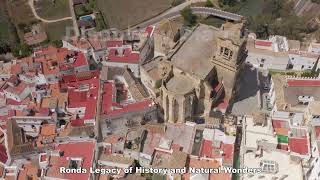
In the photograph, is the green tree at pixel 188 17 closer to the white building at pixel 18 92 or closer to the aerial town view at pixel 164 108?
the aerial town view at pixel 164 108

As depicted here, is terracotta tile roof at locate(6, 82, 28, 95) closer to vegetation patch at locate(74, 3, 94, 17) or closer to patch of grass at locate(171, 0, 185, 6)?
vegetation patch at locate(74, 3, 94, 17)

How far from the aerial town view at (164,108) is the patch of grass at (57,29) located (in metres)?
14.2

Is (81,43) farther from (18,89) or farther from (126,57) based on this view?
(18,89)

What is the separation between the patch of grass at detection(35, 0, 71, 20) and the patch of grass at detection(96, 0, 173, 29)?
7814 millimetres

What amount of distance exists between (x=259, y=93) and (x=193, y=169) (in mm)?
19106

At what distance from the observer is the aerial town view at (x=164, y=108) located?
5166 centimetres

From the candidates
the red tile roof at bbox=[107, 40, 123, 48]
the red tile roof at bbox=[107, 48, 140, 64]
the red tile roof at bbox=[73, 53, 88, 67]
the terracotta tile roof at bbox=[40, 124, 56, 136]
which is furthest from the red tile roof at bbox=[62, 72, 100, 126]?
the red tile roof at bbox=[107, 40, 123, 48]

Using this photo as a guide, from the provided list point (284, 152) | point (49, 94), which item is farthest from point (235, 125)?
point (49, 94)

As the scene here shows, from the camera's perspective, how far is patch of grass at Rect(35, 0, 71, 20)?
93.6 meters

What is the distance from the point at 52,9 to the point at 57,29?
901cm

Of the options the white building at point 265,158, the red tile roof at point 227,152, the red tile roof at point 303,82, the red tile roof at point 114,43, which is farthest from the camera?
the red tile roof at point 114,43

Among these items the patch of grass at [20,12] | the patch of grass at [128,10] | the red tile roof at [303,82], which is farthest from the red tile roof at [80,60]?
the red tile roof at [303,82]

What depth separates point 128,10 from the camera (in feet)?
310

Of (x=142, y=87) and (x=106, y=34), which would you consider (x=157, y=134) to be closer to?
(x=142, y=87)
